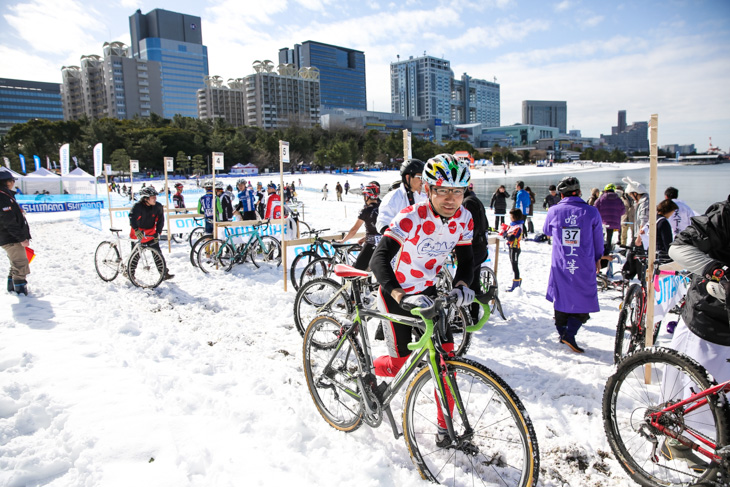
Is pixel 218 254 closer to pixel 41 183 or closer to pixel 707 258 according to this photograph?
pixel 707 258

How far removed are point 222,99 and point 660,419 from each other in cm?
16950

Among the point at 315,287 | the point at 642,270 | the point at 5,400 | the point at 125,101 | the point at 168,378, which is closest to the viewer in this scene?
the point at 5,400

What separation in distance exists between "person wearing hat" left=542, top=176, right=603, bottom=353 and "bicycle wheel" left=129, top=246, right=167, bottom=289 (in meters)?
7.02

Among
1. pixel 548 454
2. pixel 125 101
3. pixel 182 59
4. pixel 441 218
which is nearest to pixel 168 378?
pixel 441 218

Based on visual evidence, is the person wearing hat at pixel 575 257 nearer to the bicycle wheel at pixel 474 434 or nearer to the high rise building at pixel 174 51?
the bicycle wheel at pixel 474 434

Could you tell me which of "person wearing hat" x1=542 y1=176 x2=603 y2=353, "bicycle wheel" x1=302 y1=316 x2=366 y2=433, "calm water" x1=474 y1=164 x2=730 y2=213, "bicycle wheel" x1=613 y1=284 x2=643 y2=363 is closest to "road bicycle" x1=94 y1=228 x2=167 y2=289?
"bicycle wheel" x1=302 y1=316 x2=366 y2=433

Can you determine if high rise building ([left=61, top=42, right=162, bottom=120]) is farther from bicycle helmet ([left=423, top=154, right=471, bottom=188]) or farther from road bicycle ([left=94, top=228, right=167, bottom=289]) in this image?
bicycle helmet ([left=423, top=154, right=471, bottom=188])

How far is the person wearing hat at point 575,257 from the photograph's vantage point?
15.7 feet

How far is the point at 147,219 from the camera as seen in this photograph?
835 cm

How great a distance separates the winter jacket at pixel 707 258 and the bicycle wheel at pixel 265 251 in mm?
8345

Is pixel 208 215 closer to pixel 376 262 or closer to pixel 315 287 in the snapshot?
pixel 315 287

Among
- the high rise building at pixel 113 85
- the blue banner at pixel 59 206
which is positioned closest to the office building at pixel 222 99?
the high rise building at pixel 113 85

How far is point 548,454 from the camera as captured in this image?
121 inches

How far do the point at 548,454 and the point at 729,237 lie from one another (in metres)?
1.88
